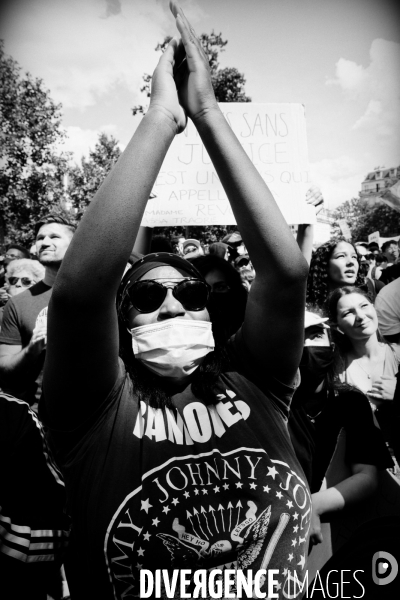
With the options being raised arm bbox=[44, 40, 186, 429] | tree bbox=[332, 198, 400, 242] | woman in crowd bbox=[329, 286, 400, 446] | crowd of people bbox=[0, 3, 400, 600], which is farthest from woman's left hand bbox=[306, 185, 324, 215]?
tree bbox=[332, 198, 400, 242]

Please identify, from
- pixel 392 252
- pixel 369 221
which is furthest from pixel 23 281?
pixel 369 221

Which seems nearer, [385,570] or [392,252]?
[385,570]

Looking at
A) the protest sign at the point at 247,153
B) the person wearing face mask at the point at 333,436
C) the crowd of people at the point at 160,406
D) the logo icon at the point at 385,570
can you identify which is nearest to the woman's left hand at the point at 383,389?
the person wearing face mask at the point at 333,436

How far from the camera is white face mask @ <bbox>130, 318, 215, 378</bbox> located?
1.47m

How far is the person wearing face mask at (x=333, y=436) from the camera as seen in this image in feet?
6.78

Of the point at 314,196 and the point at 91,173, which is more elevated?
the point at 91,173

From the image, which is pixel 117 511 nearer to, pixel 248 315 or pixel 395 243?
pixel 248 315

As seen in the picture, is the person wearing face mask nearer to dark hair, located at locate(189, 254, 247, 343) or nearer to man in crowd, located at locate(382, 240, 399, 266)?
dark hair, located at locate(189, 254, 247, 343)

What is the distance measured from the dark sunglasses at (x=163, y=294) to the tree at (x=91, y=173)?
66.8ft

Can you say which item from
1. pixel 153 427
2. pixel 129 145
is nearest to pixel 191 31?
pixel 129 145

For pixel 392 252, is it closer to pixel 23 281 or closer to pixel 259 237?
pixel 23 281

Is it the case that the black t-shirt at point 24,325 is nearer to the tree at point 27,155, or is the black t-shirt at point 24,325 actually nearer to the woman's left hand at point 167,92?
the woman's left hand at point 167,92

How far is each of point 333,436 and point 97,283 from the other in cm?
155

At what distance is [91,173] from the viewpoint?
3353cm
